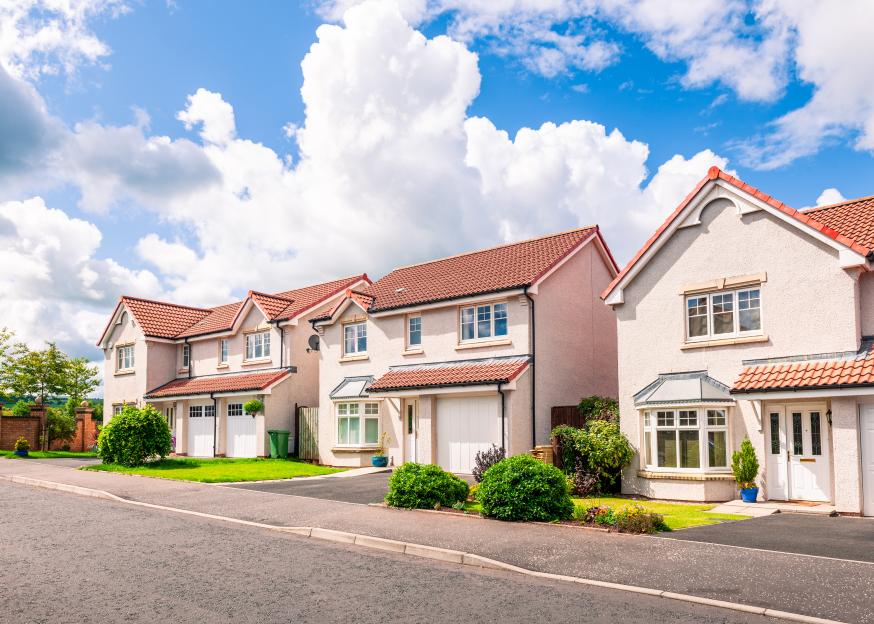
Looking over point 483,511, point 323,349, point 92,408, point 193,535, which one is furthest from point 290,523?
point 92,408

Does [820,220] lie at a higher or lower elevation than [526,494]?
higher

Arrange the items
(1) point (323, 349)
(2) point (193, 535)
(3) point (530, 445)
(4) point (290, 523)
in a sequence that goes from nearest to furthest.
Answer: (2) point (193, 535)
(4) point (290, 523)
(3) point (530, 445)
(1) point (323, 349)

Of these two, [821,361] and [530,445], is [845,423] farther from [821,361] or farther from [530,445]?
[530,445]

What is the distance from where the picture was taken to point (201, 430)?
3569cm

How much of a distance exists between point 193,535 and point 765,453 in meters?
13.0

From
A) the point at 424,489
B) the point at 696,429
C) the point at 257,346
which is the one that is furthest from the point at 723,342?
the point at 257,346

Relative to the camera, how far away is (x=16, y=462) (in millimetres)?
31188

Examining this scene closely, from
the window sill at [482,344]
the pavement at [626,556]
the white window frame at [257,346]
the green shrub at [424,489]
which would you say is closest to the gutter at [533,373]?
the window sill at [482,344]

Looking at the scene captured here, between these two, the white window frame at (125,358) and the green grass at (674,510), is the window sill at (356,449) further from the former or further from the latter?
the white window frame at (125,358)

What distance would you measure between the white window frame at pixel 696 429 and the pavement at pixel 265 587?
390 inches

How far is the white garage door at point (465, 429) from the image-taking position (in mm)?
23875

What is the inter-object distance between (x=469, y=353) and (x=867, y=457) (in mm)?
12543

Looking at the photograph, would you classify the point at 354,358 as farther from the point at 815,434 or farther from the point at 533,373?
the point at 815,434

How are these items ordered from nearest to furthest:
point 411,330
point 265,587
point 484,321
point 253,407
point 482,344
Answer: point 265,587 < point 482,344 < point 484,321 < point 411,330 < point 253,407
